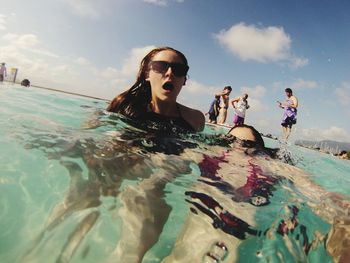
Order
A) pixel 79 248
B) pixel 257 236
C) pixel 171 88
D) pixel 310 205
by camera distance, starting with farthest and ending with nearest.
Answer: pixel 171 88 → pixel 310 205 → pixel 257 236 → pixel 79 248

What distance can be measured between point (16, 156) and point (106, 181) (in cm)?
112

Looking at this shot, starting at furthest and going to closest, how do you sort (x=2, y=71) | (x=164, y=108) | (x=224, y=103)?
(x=2, y=71) → (x=224, y=103) → (x=164, y=108)

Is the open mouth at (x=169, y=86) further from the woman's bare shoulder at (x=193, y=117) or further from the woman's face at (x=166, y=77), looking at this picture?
the woman's bare shoulder at (x=193, y=117)

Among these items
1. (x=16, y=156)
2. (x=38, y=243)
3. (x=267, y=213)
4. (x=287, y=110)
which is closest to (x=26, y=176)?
(x=16, y=156)

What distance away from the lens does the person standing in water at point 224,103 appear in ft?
52.1

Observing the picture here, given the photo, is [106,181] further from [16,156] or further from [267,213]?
[267,213]

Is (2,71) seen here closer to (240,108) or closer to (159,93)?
(240,108)

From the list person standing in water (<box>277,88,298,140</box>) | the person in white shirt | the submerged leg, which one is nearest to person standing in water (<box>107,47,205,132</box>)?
the submerged leg

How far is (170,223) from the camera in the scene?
2.57 meters

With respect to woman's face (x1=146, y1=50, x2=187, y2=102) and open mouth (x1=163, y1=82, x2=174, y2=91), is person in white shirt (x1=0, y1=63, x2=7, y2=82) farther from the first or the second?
open mouth (x1=163, y1=82, x2=174, y2=91)

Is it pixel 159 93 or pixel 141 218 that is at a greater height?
pixel 159 93

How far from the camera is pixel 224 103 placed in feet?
53.1

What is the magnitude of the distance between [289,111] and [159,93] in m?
10.1

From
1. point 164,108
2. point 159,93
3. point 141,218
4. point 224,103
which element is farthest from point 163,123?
point 224,103
